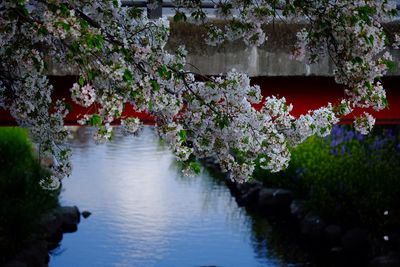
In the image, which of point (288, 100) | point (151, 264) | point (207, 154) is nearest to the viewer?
point (207, 154)

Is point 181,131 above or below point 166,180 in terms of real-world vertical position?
above

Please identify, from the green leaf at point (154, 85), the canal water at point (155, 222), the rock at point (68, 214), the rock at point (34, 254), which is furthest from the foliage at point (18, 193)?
the green leaf at point (154, 85)

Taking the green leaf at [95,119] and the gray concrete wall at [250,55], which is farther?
the gray concrete wall at [250,55]

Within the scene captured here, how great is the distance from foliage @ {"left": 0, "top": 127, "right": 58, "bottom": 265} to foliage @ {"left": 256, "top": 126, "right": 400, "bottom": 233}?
7.35 m

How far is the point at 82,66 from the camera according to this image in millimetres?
6512

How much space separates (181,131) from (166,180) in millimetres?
28159

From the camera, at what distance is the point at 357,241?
22.7 metres

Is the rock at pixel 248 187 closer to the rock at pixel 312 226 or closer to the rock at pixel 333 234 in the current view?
the rock at pixel 312 226

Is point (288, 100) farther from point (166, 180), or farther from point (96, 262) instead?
point (166, 180)

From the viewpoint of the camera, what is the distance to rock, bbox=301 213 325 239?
24.5 m

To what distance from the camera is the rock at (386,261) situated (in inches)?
789

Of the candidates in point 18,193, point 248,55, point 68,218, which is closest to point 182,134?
point 248,55

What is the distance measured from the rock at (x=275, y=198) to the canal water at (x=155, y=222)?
86 cm

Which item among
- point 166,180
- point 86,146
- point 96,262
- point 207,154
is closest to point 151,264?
point 96,262
